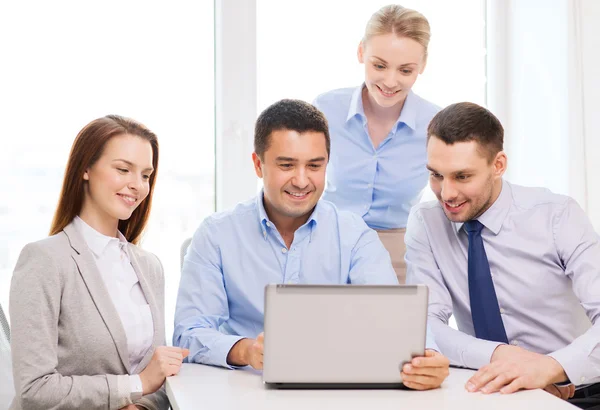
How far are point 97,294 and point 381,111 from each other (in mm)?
1299

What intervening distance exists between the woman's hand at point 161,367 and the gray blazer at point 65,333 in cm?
6

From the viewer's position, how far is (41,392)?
1690mm

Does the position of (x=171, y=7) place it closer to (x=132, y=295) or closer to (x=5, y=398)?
(x=132, y=295)

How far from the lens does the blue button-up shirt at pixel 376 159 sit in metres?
2.69

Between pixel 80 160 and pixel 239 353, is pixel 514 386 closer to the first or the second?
pixel 239 353

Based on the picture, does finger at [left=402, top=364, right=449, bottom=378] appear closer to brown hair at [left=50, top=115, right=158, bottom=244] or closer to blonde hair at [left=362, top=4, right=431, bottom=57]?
brown hair at [left=50, top=115, right=158, bottom=244]

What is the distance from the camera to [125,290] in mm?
2002

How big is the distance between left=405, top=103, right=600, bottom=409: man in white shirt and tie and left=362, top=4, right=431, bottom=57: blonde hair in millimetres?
449

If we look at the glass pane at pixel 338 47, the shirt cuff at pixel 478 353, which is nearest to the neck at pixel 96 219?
the shirt cuff at pixel 478 353

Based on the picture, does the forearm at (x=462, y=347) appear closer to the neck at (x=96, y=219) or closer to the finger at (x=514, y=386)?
the finger at (x=514, y=386)

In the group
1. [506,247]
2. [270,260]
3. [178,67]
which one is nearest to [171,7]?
[178,67]

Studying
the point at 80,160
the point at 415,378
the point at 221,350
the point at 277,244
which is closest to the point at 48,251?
the point at 80,160

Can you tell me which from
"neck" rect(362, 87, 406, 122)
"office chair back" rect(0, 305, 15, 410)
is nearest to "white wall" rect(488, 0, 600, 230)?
"neck" rect(362, 87, 406, 122)

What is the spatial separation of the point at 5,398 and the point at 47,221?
1219 mm
